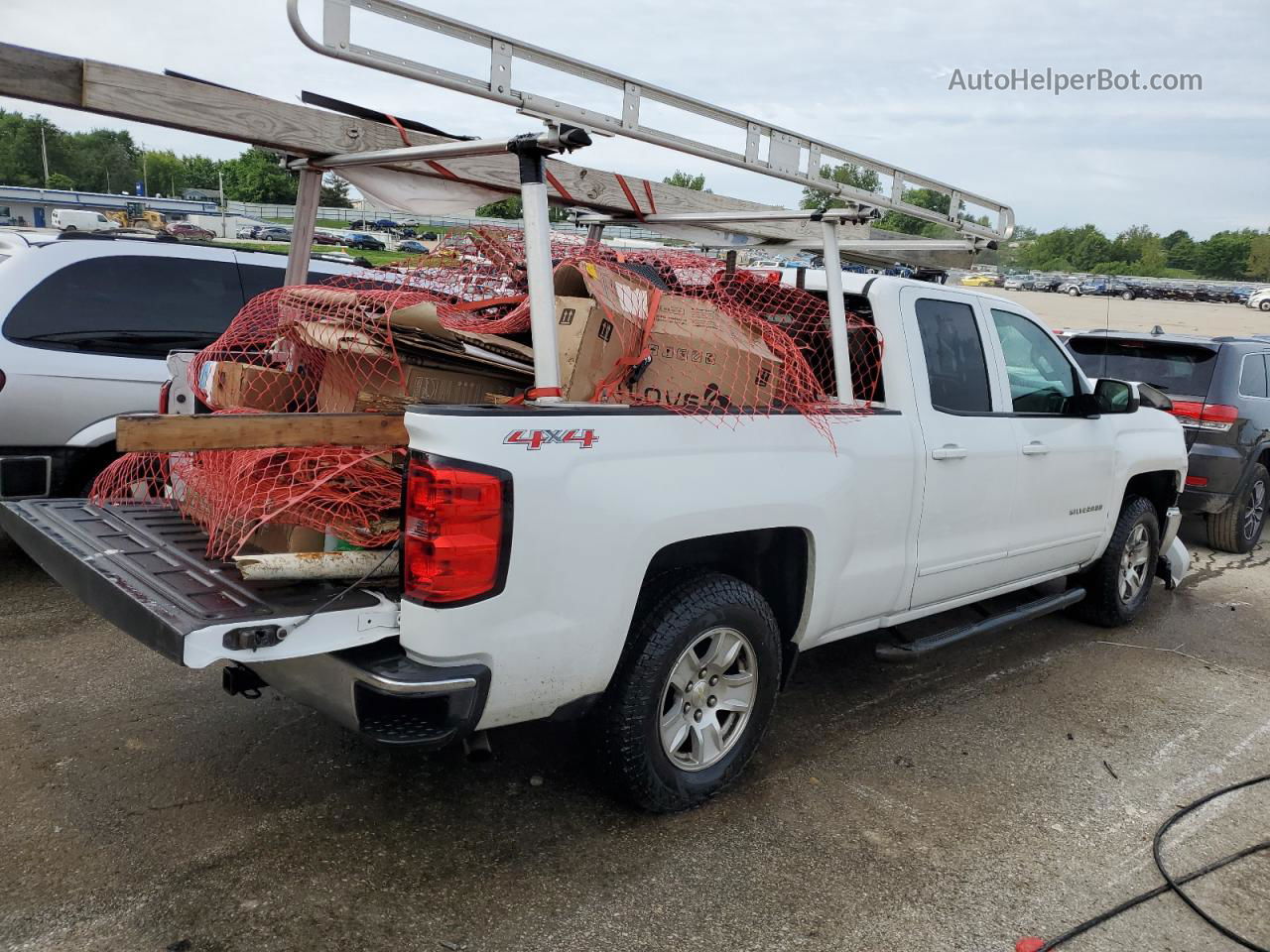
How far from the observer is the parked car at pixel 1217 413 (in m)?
8.01

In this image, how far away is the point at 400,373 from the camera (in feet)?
10.9

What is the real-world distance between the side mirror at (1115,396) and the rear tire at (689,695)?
8.66 ft

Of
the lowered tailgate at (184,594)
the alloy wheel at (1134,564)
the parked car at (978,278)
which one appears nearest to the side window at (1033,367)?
the parked car at (978,278)

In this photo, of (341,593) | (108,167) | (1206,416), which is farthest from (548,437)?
(108,167)

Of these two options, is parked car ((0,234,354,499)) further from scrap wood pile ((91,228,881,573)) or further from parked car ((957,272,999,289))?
parked car ((957,272,999,289))

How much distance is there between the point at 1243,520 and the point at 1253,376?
122 cm

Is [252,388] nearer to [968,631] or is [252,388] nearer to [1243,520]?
[968,631]

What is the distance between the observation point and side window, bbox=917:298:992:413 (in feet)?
14.2

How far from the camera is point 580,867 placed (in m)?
3.13

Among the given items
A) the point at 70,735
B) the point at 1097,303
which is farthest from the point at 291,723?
the point at 1097,303

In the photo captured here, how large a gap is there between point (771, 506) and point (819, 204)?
1.61m

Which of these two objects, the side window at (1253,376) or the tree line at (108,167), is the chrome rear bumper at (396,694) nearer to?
the side window at (1253,376)

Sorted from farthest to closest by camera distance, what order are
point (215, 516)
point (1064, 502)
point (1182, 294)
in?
point (1182, 294)
point (1064, 502)
point (215, 516)

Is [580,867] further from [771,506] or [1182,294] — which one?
[1182,294]
